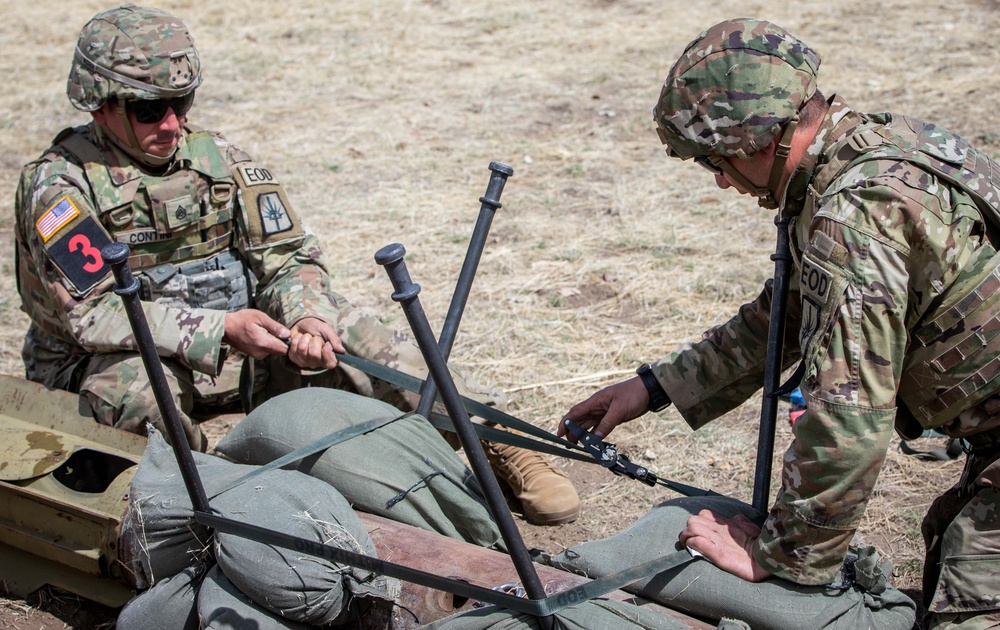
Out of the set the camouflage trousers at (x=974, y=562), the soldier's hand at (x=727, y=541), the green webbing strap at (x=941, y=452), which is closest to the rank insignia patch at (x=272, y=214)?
the soldier's hand at (x=727, y=541)

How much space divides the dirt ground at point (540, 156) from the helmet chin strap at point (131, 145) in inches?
70.5

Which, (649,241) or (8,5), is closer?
(649,241)

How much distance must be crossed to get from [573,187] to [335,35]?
5557 millimetres

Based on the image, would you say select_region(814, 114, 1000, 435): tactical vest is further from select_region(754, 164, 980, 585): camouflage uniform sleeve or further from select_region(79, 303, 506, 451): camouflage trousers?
select_region(79, 303, 506, 451): camouflage trousers

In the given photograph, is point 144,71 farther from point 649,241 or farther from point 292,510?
point 649,241

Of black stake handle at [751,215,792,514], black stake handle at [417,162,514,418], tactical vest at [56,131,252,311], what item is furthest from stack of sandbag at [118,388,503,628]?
tactical vest at [56,131,252,311]

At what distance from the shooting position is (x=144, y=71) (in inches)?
152

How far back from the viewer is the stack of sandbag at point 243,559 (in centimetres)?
262

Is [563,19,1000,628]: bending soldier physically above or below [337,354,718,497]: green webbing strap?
above

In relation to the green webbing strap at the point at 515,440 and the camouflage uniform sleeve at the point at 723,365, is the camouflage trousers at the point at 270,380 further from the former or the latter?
the camouflage uniform sleeve at the point at 723,365

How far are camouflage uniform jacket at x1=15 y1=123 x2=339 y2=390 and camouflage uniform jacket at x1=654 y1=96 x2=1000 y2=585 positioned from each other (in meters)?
2.27

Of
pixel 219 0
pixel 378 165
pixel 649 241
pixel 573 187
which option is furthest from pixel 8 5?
pixel 649 241

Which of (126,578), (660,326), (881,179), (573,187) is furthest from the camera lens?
(573,187)

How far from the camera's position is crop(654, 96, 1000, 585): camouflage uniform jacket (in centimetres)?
223
